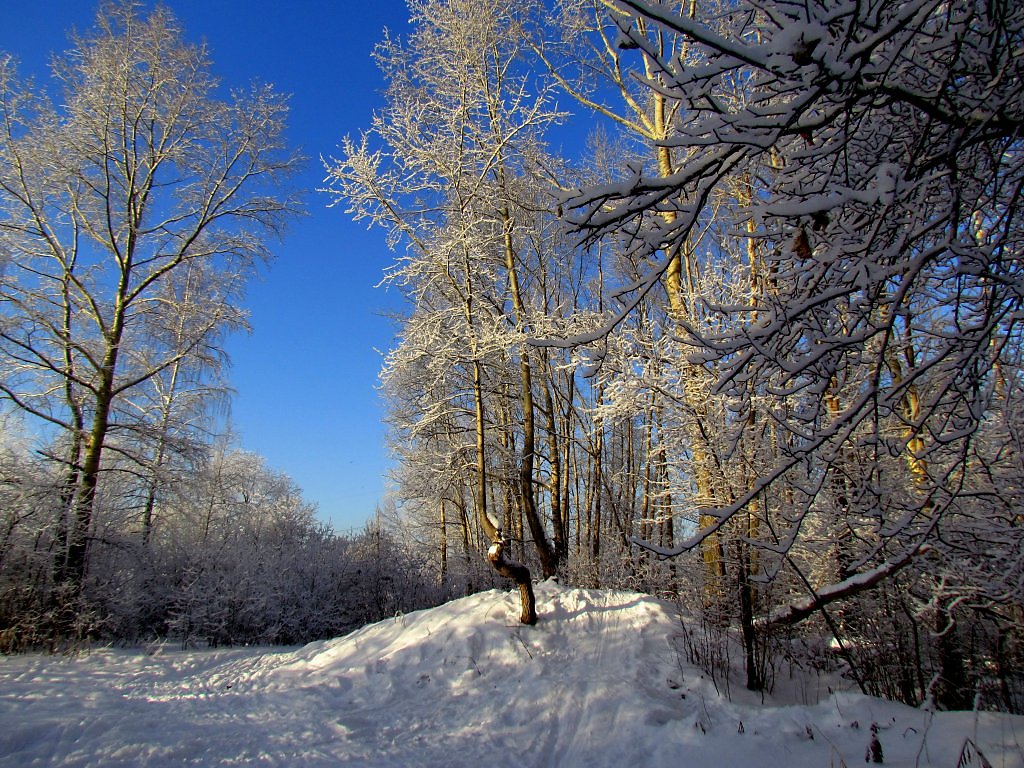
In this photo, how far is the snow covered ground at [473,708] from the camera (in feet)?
13.2

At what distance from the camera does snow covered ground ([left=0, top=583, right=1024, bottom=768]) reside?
4.02 metres

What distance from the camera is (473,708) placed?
577cm

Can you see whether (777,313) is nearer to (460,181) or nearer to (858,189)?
(858,189)

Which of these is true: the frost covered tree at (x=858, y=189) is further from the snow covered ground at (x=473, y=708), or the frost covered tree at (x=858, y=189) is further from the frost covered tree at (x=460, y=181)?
the frost covered tree at (x=460, y=181)

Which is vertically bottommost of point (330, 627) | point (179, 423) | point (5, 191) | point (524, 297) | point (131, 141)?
point (330, 627)

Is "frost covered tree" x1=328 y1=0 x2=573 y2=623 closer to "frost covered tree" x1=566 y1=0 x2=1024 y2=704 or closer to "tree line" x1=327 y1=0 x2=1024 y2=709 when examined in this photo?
"tree line" x1=327 y1=0 x2=1024 y2=709

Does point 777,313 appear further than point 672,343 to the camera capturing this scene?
No

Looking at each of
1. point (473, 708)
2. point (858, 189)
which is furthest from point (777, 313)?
point (473, 708)

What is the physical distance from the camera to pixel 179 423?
38.7ft

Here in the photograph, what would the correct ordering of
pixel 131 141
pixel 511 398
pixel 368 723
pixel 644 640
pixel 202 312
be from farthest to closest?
pixel 511 398 → pixel 202 312 → pixel 131 141 → pixel 644 640 → pixel 368 723

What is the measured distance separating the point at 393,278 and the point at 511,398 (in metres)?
4.31

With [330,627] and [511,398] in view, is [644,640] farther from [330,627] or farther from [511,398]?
[330,627]

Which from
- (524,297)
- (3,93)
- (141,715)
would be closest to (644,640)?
(141,715)

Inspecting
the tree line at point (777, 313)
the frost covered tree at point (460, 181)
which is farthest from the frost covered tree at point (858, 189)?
the frost covered tree at point (460, 181)
